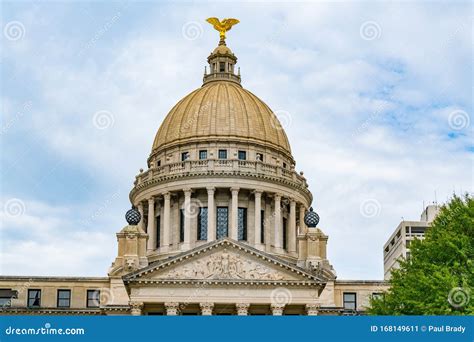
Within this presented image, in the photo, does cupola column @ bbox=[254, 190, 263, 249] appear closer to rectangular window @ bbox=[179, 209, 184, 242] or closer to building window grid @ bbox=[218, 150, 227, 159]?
building window grid @ bbox=[218, 150, 227, 159]

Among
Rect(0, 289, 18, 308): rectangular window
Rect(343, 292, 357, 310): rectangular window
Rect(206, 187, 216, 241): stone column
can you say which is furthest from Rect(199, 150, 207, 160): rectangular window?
Rect(0, 289, 18, 308): rectangular window

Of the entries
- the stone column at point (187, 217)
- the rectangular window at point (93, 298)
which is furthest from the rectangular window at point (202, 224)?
the rectangular window at point (93, 298)

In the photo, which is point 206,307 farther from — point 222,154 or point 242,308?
point 222,154

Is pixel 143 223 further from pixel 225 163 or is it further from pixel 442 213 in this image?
pixel 442 213

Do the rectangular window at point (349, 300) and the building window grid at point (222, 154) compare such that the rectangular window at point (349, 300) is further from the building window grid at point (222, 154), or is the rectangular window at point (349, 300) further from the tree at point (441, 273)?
the tree at point (441, 273)

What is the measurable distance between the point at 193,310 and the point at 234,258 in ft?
17.9

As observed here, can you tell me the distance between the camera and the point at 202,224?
96.6m

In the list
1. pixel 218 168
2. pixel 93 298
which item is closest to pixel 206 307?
pixel 93 298

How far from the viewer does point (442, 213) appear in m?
56.3

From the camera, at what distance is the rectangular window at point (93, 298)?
84188 millimetres

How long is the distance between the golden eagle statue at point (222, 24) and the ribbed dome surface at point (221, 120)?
9867 mm

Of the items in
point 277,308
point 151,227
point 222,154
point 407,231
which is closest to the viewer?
point 277,308

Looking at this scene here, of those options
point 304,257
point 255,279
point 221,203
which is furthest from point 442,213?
point 221,203

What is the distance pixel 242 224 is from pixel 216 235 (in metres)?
3.65
